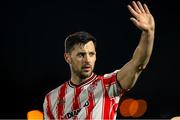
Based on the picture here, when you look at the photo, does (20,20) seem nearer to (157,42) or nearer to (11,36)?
(11,36)

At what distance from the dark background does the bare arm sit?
1.59 m

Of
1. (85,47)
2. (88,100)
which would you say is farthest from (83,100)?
(85,47)

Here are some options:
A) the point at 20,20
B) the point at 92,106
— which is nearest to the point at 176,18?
the point at 20,20

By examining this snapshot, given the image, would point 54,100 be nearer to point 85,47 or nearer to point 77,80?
point 77,80

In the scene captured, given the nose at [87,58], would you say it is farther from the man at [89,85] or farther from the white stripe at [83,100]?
the white stripe at [83,100]

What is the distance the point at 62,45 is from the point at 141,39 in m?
1.78

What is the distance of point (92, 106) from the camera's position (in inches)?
72.6

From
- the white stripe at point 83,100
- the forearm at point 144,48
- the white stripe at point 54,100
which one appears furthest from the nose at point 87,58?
the forearm at point 144,48

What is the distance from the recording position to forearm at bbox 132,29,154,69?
157 cm

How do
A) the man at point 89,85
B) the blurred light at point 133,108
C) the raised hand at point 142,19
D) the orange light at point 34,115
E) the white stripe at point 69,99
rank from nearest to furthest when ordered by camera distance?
1. the raised hand at point 142,19
2. the man at point 89,85
3. the white stripe at point 69,99
4. the orange light at point 34,115
5. the blurred light at point 133,108

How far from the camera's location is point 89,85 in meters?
1.90

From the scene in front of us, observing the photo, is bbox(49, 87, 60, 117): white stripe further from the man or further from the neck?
the neck

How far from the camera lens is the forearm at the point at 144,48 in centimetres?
157

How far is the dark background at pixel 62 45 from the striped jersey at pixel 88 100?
1.33 metres
